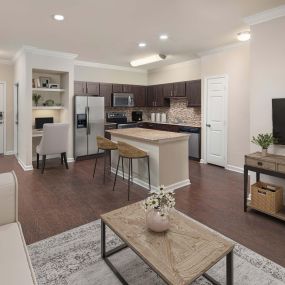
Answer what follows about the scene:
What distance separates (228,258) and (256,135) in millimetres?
2297

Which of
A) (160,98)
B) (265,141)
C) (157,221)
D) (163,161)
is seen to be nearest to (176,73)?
(160,98)

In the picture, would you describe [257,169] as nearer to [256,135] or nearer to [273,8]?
[256,135]

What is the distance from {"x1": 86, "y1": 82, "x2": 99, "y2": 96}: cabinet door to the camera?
658cm

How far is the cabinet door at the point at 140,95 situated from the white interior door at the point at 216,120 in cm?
273

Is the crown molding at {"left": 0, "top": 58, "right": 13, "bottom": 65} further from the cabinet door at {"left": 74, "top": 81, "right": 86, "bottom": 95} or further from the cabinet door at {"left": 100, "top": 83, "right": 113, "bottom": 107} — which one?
the cabinet door at {"left": 100, "top": 83, "right": 113, "bottom": 107}

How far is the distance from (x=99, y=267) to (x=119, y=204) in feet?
4.46

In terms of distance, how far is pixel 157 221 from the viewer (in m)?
1.77

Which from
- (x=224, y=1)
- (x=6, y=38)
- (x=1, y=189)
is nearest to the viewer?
(x=1, y=189)

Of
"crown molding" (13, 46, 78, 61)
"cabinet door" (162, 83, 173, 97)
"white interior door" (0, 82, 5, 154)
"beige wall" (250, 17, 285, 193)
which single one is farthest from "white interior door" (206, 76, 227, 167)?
"white interior door" (0, 82, 5, 154)

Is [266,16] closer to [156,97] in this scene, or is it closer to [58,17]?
[58,17]

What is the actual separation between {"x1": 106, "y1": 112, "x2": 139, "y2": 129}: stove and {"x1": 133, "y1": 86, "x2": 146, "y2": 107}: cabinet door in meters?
0.66

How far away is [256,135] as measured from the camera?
345cm

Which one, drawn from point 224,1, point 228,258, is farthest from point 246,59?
point 228,258

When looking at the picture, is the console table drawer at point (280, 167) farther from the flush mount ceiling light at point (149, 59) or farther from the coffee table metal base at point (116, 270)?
the flush mount ceiling light at point (149, 59)
